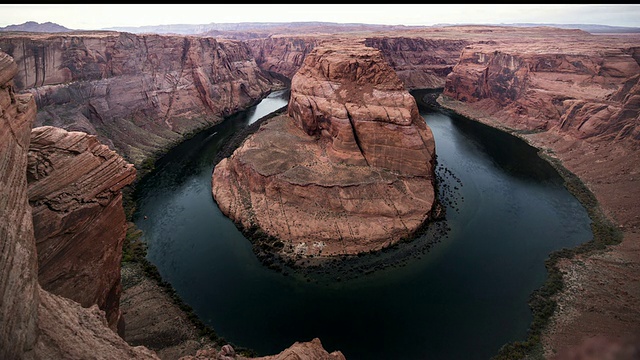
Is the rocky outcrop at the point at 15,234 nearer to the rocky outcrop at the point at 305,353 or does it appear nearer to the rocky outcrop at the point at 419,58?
the rocky outcrop at the point at 305,353

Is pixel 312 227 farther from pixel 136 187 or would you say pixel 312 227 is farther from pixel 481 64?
pixel 481 64

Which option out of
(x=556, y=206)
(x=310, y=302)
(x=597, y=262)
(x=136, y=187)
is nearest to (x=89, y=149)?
(x=310, y=302)

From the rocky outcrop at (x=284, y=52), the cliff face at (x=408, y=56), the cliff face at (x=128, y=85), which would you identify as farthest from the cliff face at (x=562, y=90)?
the rocky outcrop at (x=284, y=52)

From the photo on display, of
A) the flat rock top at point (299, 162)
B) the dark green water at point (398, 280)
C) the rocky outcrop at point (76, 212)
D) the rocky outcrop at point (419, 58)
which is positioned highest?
the rocky outcrop at point (419, 58)

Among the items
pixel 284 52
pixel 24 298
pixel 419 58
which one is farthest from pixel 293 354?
pixel 284 52

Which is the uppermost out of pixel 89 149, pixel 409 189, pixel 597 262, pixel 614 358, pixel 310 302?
pixel 614 358

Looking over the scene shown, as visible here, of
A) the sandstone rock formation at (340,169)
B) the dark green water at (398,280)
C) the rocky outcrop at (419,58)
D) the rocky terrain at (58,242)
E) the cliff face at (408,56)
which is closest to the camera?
the rocky terrain at (58,242)
